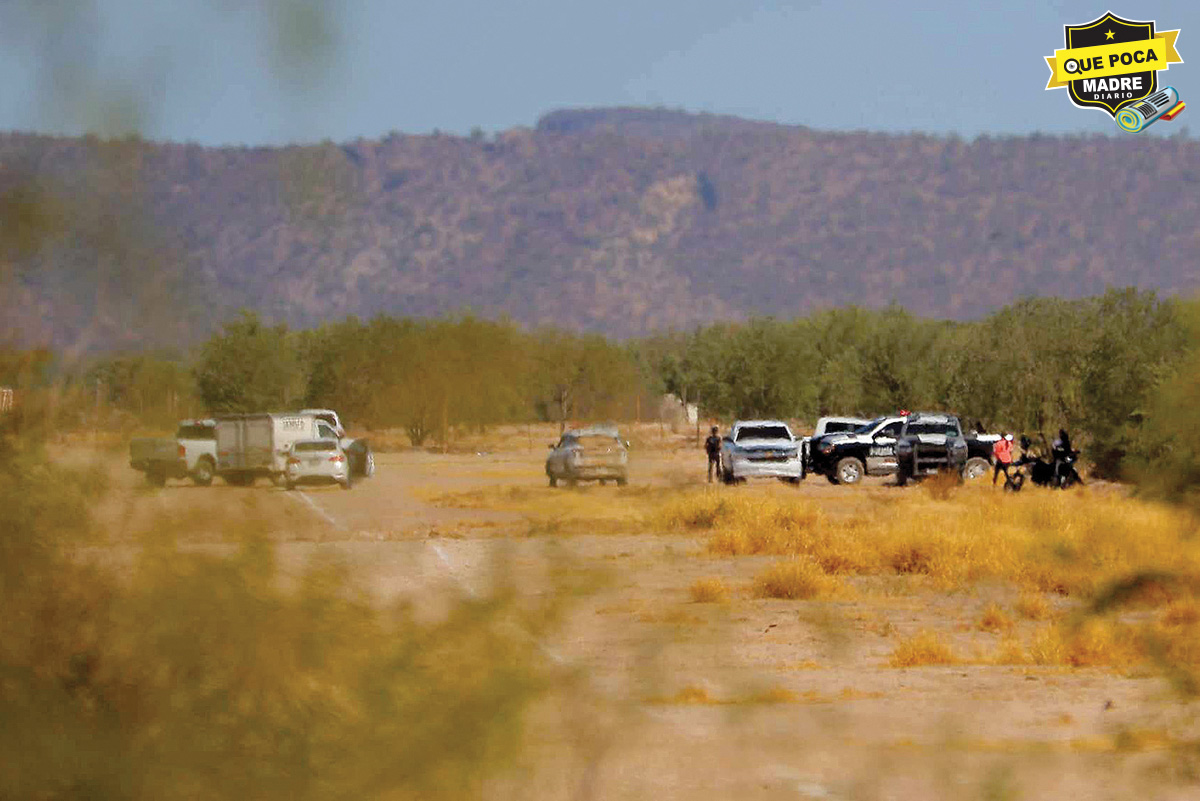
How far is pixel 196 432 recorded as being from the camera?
3109 mm

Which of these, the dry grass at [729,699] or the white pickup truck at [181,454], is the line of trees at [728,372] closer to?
the white pickup truck at [181,454]

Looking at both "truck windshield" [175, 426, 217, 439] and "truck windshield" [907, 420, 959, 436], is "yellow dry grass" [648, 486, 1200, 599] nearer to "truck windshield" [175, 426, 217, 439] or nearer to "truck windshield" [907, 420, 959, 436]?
"truck windshield" [175, 426, 217, 439]

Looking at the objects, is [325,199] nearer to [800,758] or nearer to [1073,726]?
[800,758]

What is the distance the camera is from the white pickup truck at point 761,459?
4500cm

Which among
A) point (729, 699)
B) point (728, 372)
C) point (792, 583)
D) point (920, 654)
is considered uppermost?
point (728, 372)

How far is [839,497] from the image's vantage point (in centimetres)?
3938

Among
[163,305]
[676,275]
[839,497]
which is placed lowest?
[839,497]

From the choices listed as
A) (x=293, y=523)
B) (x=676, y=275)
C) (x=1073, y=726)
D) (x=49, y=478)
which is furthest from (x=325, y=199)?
(x=676, y=275)

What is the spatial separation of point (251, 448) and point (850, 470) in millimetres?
45980

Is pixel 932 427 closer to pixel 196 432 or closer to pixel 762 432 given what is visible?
pixel 762 432

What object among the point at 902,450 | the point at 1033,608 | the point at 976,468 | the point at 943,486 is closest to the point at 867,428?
the point at 976,468

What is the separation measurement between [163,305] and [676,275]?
18882 centimetres

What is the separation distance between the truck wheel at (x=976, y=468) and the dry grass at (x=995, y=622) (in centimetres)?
2980

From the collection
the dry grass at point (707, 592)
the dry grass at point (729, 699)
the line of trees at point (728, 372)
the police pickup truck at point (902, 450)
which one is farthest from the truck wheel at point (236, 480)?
the police pickup truck at point (902, 450)
